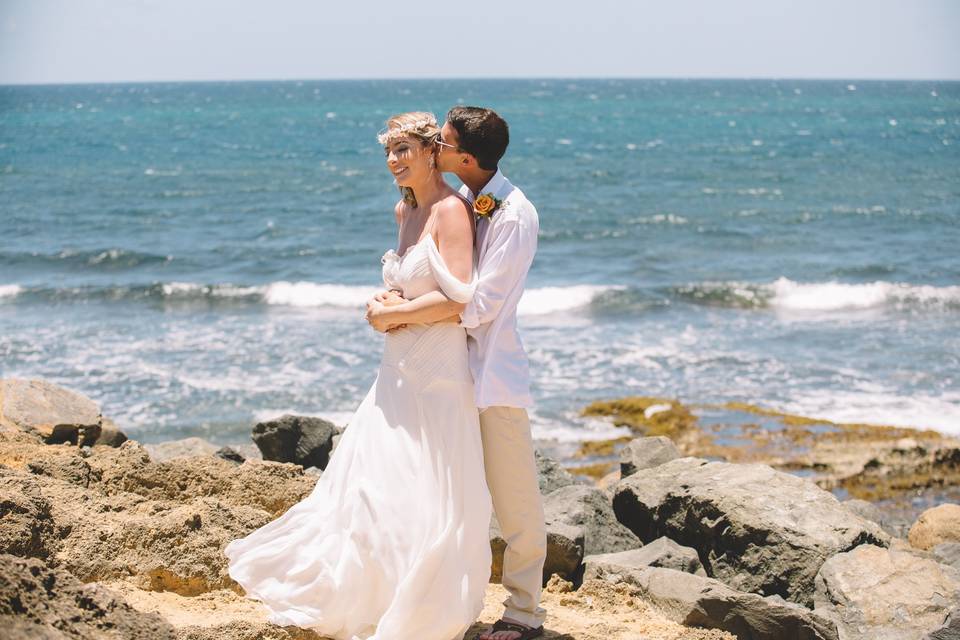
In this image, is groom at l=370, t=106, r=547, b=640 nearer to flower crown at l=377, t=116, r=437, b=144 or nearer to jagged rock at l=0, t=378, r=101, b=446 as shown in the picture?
flower crown at l=377, t=116, r=437, b=144

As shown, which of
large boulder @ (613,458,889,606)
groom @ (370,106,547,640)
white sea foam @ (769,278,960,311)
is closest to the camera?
groom @ (370,106,547,640)

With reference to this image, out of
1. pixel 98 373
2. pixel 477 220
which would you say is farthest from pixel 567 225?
pixel 477 220

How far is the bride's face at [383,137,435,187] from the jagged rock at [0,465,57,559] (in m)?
2.24

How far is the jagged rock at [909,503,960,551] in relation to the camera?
338 inches

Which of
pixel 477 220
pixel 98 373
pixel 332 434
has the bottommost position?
pixel 98 373

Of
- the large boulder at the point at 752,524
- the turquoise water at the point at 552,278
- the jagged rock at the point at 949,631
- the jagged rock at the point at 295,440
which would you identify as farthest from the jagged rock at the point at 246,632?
the turquoise water at the point at 552,278

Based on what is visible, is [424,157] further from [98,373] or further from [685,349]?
[685,349]

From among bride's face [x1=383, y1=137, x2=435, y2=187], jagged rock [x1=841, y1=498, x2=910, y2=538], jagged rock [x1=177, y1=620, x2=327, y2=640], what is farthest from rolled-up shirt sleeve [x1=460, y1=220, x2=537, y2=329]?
jagged rock [x1=841, y1=498, x2=910, y2=538]

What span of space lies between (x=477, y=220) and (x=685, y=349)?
12.6 m

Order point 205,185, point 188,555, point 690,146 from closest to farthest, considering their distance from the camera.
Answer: point 188,555
point 205,185
point 690,146

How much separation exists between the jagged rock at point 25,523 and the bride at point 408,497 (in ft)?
2.71

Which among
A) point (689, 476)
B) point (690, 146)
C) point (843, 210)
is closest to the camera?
point (689, 476)

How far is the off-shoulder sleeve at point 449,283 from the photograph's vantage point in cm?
439

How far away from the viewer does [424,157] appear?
4562 millimetres
